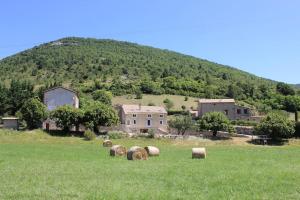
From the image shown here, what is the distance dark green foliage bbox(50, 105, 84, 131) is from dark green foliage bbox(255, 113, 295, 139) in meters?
33.7

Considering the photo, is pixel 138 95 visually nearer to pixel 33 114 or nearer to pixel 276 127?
pixel 33 114

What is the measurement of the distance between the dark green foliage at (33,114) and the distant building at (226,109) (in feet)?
166

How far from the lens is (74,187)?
1697cm

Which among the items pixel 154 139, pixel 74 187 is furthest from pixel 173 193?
pixel 154 139

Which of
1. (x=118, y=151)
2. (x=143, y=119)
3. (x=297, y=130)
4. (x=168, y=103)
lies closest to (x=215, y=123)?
(x=297, y=130)

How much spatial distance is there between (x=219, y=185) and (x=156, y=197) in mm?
3511

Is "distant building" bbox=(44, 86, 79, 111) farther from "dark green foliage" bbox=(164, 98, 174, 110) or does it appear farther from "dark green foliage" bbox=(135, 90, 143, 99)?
"dark green foliage" bbox=(135, 90, 143, 99)

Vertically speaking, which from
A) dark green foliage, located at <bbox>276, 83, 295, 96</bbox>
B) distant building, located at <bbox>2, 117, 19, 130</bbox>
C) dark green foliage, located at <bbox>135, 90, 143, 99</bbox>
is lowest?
distant building, located at <bbox>2, 117, 19, 130</bbox>

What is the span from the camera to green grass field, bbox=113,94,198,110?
142m

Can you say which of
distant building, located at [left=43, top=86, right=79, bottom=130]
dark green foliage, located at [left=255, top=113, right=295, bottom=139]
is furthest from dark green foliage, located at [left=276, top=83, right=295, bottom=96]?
distant building, located at [left=43, top=86, right=79, bottom=130]

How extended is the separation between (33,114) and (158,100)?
220 feet

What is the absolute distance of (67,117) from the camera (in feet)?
277

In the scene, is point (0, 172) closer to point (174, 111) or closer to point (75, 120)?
point (75, 120)

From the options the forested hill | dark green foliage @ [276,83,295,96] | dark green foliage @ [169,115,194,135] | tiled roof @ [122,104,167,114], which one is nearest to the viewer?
dark green foliage @ [169,115,194,135]
